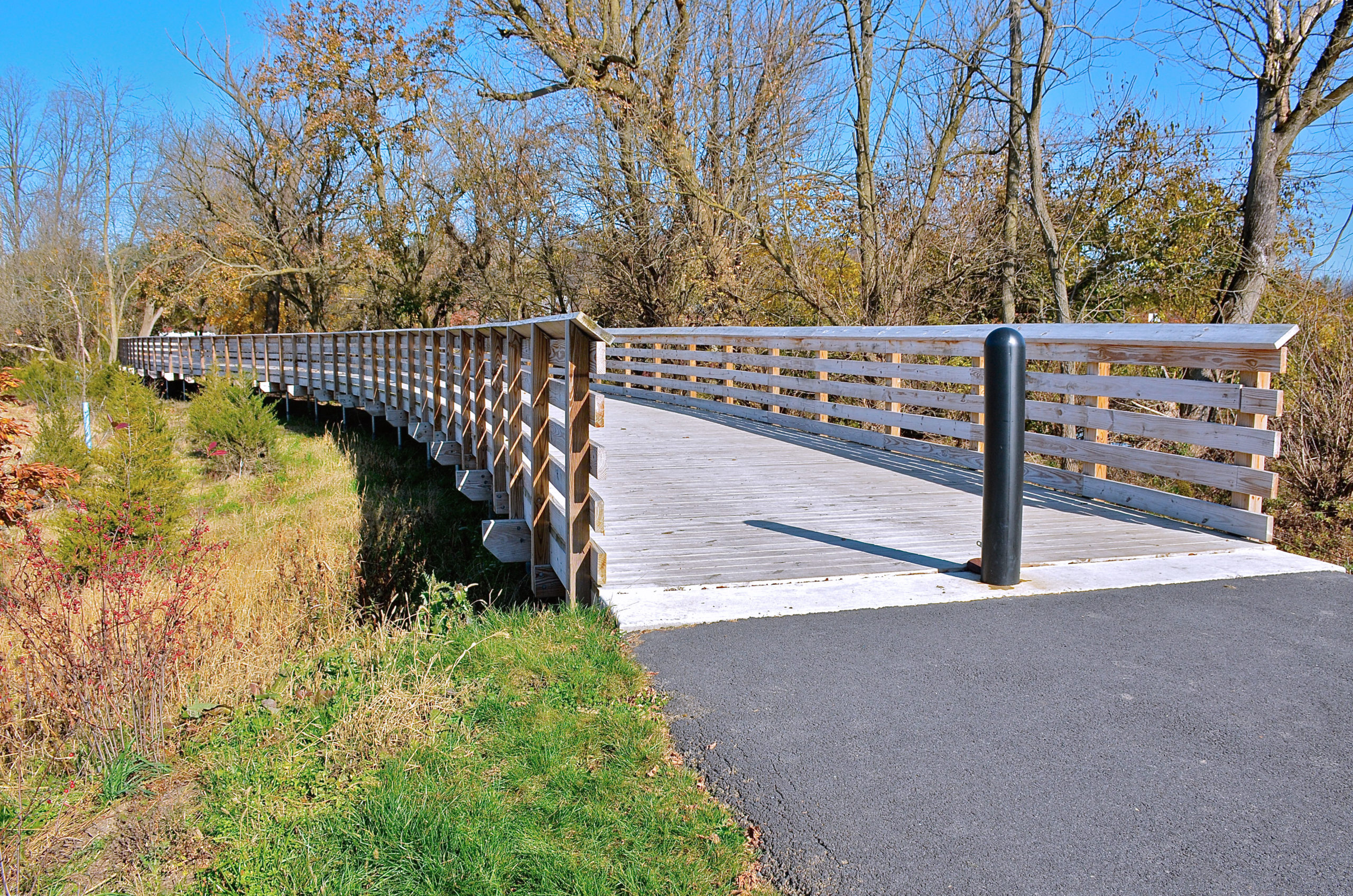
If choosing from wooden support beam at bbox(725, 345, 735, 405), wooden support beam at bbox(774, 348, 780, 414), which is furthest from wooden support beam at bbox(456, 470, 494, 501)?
wooden support beam at bbox(725, 345, 735, 405)

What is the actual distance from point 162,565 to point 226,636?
2880mm

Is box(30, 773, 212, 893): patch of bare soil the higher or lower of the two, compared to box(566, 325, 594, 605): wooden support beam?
lower

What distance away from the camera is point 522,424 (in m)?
6.55

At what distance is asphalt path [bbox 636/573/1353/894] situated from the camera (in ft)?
7.93

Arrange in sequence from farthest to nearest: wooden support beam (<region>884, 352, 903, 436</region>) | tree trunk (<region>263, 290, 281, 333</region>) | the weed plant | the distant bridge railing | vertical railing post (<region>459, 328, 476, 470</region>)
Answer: tree trunk (<region>263, 290, 281, 333</region>), wooden support beam (<region>884, 352, 903, 436</region>), vertical railing post (<region>459, 328, 476, 470</region>), the weed plant, the distant bridge railing

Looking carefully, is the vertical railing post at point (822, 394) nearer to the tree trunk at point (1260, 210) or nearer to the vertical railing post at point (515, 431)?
the tree trunk at point (1260, 210)

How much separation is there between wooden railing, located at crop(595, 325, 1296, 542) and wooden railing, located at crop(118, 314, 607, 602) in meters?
3.28

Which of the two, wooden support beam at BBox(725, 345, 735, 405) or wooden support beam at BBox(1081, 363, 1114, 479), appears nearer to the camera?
wooden support beam at BBox(1081, 363, 1114, 479)

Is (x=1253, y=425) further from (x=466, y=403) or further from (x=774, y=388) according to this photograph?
(x=774, y=388)

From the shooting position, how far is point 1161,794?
272cm

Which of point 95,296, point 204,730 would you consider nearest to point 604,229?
point 204,730

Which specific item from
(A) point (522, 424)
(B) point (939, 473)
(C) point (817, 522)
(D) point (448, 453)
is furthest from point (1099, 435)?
(D) point (448, 453)

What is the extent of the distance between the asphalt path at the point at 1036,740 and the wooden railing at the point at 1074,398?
1.46 metres

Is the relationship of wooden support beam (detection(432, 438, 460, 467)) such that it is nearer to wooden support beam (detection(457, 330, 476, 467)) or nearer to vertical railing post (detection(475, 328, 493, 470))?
wooden support beam (detection(457, 330, 476, 467))
